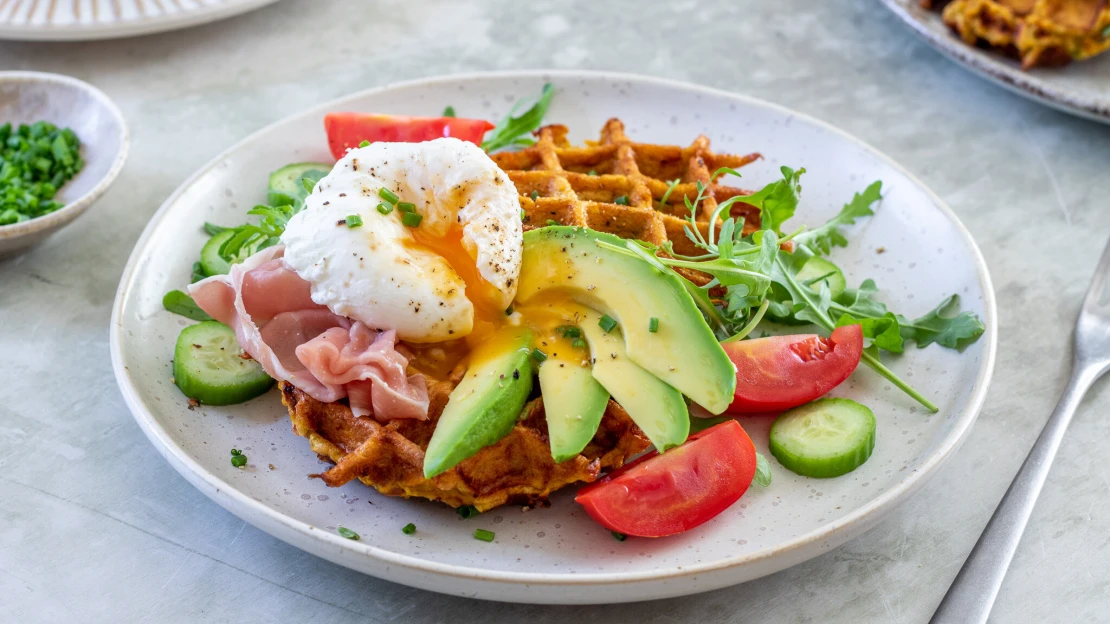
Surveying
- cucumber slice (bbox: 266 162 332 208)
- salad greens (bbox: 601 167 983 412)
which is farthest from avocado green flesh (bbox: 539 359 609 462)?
cucumber slice (bbox: 266 162 332 208)

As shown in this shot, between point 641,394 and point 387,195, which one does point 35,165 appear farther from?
point 641,394

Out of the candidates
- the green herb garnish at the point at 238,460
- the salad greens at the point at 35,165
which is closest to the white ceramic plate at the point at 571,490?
the green herb garnish at the point at 238,460

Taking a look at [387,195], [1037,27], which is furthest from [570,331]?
[1037,27]

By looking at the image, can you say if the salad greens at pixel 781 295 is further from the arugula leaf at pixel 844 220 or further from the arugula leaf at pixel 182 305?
the arugula leaf at pixel 182 305

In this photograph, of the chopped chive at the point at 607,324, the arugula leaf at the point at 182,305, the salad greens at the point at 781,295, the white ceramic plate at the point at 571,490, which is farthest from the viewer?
the arugula leaf at the point at 182,305

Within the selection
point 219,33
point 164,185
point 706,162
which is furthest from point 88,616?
point 219,33
